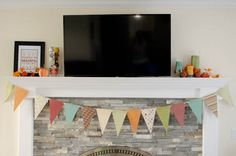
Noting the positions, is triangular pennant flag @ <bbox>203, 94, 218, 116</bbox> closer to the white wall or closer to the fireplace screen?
the white wall

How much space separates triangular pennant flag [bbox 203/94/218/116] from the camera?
8.84ft

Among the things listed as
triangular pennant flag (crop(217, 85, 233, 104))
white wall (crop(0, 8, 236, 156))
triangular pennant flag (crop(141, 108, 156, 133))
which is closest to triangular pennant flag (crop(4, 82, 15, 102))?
white wall (crop(0, 8, 236, 156))

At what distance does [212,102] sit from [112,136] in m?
1.05

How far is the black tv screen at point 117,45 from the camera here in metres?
2.72

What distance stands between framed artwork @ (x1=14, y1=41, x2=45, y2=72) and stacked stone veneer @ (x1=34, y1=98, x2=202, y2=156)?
0.48 m

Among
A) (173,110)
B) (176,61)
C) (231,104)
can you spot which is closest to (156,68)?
(176,61)

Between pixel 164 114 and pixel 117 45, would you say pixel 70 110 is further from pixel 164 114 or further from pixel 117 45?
pixel 164 114

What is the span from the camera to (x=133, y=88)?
8.95ft

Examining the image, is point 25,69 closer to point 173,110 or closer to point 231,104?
point 173,110

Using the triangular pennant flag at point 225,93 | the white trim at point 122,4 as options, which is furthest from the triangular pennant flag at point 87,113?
the triangular pennant flag at point 225,93

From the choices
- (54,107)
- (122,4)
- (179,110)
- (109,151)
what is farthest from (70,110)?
(122,4)

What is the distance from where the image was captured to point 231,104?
283 cm

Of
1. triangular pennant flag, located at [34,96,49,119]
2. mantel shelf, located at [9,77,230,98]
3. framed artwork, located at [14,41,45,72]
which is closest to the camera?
mantel shelf, located at [9,77,230,98]

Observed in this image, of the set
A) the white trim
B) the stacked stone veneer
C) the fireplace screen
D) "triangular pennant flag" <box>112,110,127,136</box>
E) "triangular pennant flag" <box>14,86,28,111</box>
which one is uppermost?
the white trim
